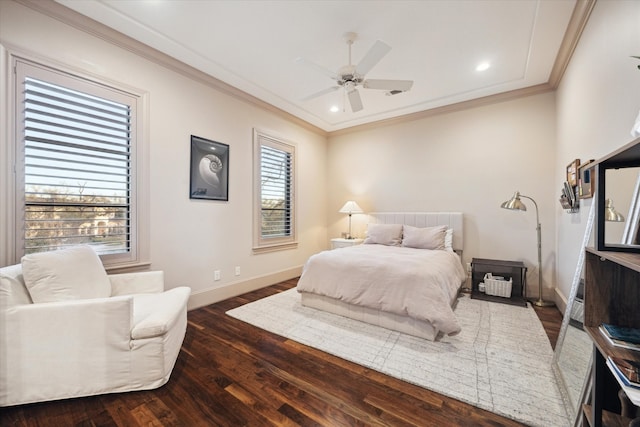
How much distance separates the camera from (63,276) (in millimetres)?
1760

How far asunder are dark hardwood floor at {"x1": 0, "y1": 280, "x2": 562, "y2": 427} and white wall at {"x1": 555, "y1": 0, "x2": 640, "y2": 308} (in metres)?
1.54

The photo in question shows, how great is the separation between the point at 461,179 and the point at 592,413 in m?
3.44

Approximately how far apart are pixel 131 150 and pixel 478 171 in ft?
14.9

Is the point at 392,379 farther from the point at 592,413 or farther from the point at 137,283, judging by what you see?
the point at 137,283

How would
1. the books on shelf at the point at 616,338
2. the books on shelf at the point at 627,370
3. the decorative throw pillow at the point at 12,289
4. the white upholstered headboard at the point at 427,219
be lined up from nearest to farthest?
1. the books on shelf at the point at 627,370
2. the books on shelf at the point at 616,338
3. the decorative throw pillow at the point at 12,289
4. the white upholstered headboard at the point at 427,219

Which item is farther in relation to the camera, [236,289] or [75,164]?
[236,289]

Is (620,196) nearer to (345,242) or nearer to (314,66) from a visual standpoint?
(314,66)

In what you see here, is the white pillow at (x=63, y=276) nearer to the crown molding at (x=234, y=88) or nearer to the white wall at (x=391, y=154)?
the white wall at (x=391, y=154)

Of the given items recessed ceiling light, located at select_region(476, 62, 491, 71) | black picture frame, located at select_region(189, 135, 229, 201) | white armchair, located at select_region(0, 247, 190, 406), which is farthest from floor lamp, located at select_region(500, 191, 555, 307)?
white armchair, located at select_region(0, 247, 190, 406)

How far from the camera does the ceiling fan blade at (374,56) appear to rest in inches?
81.0

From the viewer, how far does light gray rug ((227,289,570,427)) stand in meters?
1.62

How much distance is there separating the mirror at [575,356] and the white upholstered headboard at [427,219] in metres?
2.17

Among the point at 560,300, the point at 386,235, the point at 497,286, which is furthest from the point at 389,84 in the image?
the point at 560,300

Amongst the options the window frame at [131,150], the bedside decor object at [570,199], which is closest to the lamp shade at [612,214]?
the bedside decor object at [570,199]
